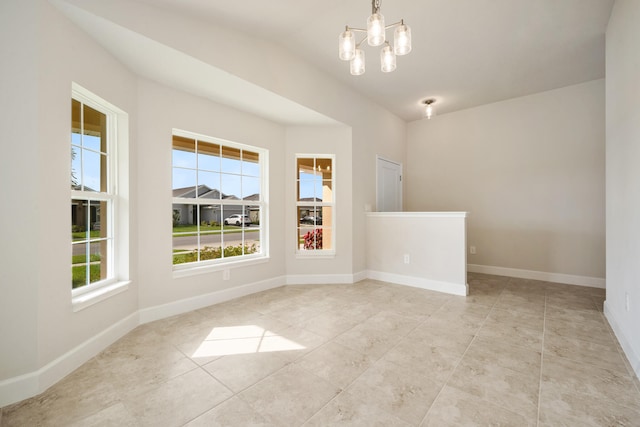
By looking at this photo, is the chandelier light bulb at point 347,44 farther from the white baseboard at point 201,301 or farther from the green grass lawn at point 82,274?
the white baseboard at point 201,301

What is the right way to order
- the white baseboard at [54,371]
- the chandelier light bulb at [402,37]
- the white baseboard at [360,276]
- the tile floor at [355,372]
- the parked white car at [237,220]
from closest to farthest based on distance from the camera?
the tile floor at [355,372] → the white baseboard at [54,371] → the chandelier light bulb at [402,37] → the parked white car at [237,220] → the white baseboard at [360,276]

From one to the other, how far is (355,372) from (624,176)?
2.66m

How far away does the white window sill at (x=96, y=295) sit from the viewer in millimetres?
1979

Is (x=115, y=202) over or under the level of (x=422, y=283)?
over

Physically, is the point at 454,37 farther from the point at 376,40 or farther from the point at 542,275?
the point at 542,275

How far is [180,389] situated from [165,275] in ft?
4.86

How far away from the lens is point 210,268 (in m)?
3.19

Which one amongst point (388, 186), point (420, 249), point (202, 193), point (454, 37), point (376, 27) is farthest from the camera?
point (388, 186)

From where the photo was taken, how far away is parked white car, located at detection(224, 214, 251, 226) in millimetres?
3482

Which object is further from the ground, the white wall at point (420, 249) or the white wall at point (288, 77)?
the white wall at point (288, 77)

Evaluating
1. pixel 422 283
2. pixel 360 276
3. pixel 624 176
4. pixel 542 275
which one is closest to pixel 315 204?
pixel 360 276

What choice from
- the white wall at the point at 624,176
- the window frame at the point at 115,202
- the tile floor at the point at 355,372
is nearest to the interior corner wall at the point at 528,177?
the tile floor at the point at 355,372

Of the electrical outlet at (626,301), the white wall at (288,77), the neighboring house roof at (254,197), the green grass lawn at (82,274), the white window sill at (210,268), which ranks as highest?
the white wall at (288,77)

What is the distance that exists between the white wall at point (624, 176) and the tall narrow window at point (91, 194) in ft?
13.6
